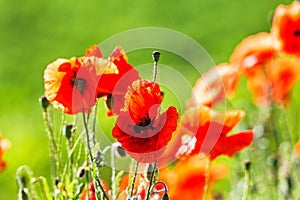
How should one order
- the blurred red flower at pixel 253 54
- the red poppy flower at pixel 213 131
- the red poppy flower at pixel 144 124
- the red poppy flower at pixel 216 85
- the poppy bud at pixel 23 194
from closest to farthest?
the red poppy flower at pixel 144 124 → the poppy bud at pixel 23 194 → the red poppy flower at pixel 213 131 → the red poppy flower at pixel 216 85 → the blurred red flower at pixel 253 54

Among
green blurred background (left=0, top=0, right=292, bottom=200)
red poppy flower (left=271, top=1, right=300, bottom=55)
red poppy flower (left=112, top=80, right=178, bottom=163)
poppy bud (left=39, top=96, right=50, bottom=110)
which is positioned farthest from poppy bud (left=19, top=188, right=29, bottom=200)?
green blurred background (left=0, top=0, right=292, bottom=200)

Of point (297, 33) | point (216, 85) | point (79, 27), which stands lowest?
point (216, 85)

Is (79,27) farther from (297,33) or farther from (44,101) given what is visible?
(44,101)

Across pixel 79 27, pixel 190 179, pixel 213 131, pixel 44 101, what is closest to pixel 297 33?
pixel 190 179

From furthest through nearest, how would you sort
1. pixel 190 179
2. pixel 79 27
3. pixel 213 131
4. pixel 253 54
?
pixel 79 27 < pixel 253 54 < pixel 190 179 < pixel 213 131

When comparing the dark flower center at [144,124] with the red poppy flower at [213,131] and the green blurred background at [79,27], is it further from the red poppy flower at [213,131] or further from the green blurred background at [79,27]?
the green blurred background at [79,27]

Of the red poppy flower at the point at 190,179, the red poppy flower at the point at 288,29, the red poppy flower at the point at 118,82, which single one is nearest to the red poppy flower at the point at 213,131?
the red poppy flower at the point at 118,82
